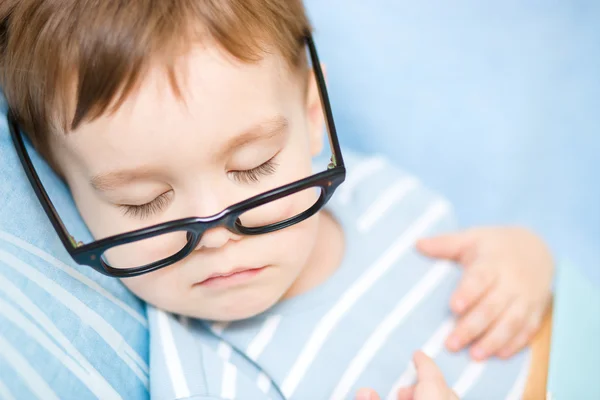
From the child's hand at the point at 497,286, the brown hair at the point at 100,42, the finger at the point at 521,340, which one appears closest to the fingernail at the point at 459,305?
the child's hand at the point at 497,286

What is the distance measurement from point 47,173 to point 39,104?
0.41 ft

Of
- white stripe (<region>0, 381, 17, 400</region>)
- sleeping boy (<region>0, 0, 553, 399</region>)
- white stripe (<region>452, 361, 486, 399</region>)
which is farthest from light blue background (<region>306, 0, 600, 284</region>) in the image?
white stripe (<region>0, 381, 17, 400</region>)

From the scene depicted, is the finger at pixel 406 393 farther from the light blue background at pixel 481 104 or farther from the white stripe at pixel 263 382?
the light blue background at pixel 481 104

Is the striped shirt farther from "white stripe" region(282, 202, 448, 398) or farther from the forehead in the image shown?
the forehead

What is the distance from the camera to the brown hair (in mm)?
772

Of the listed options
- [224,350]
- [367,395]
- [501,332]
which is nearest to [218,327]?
[224,350]

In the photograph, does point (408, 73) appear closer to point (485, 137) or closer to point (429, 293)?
point (485, 137)

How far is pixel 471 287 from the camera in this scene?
1.10 metres

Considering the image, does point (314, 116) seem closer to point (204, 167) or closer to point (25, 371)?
point (204, 167)

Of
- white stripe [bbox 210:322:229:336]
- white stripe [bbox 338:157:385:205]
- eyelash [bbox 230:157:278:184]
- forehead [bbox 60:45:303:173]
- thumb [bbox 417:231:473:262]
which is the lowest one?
white stripe [bbox 210:322:229:336]

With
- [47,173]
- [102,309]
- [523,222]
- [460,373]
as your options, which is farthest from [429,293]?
[47,173]

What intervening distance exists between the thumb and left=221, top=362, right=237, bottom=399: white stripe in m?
0.41

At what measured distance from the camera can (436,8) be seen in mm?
1539

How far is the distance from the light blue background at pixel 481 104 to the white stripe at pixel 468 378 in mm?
481
